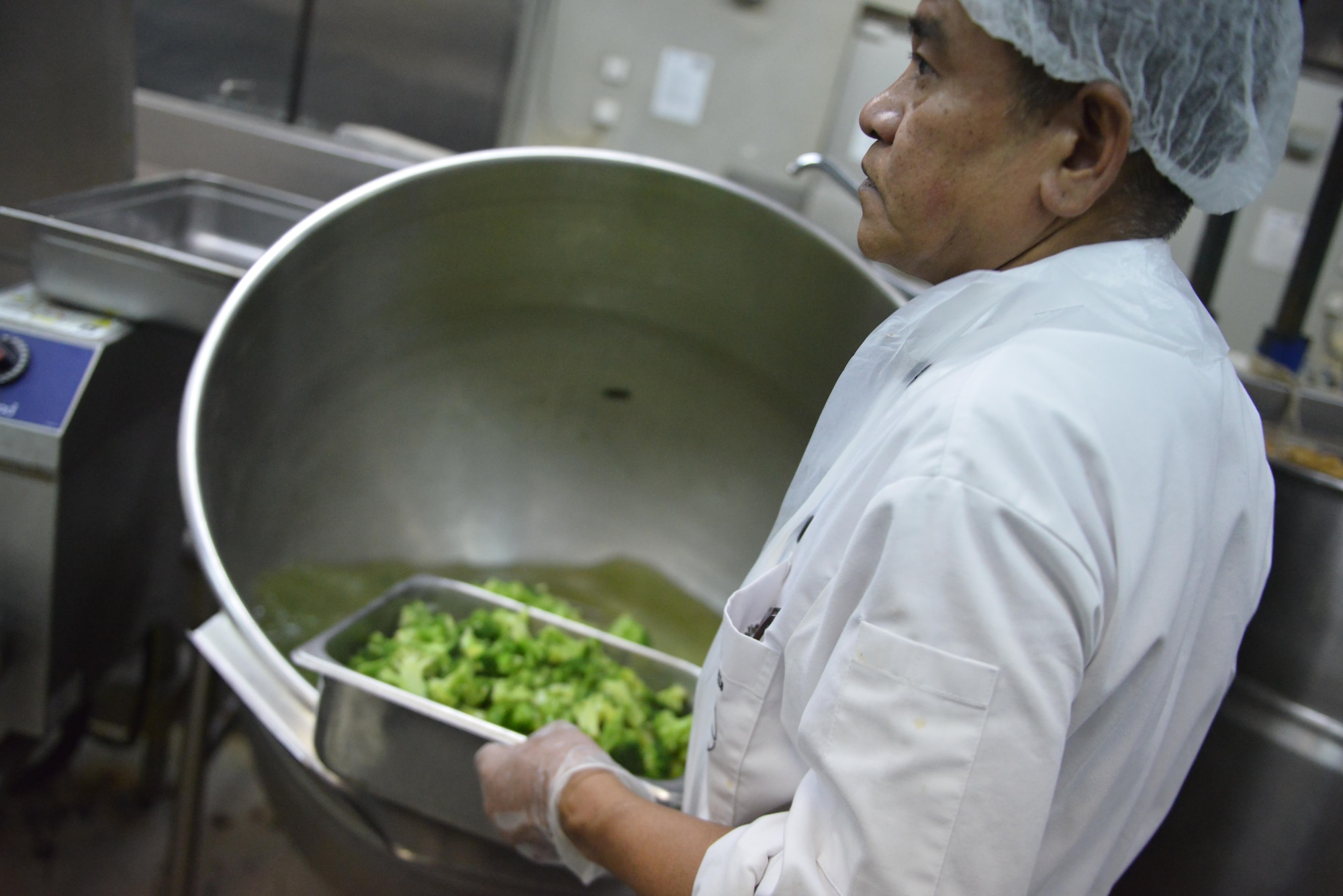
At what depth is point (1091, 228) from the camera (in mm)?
617

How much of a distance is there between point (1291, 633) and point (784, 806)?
63 centimetres

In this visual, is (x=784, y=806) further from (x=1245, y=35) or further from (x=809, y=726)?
(x=1245, y=35)

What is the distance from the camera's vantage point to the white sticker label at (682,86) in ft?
11.1

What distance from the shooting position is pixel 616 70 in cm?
341

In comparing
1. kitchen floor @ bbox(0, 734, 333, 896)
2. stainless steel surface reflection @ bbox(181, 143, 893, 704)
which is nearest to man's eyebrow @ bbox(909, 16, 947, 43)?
stainless steel surface reflection @ bbox(181, 143, 893, 704)

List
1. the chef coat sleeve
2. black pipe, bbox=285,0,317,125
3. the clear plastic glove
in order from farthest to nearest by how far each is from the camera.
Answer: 1. black pipe, bbox=285,0,317,125
2. the clear plastic glove
3. the chef coat sleeve

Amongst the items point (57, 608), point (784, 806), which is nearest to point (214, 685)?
point (57, 608)

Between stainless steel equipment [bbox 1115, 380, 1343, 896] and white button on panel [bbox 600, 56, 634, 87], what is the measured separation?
2.88m

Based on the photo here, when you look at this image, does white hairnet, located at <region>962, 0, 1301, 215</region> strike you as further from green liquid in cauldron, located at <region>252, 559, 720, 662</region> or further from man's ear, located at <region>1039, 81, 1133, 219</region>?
green liquid in cauldron, located at <region>252, 559, 720, 662</region>

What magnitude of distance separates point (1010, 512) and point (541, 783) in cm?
45

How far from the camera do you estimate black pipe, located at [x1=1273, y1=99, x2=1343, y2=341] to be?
Answer: 135cm

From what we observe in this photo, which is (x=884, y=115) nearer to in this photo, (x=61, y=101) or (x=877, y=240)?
(x=877, y=240)

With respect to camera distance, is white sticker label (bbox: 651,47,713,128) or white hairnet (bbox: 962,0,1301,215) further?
white sticker label (bbox: 651,47,713,128)

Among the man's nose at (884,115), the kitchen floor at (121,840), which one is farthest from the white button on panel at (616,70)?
the man's nose at (884,115)
